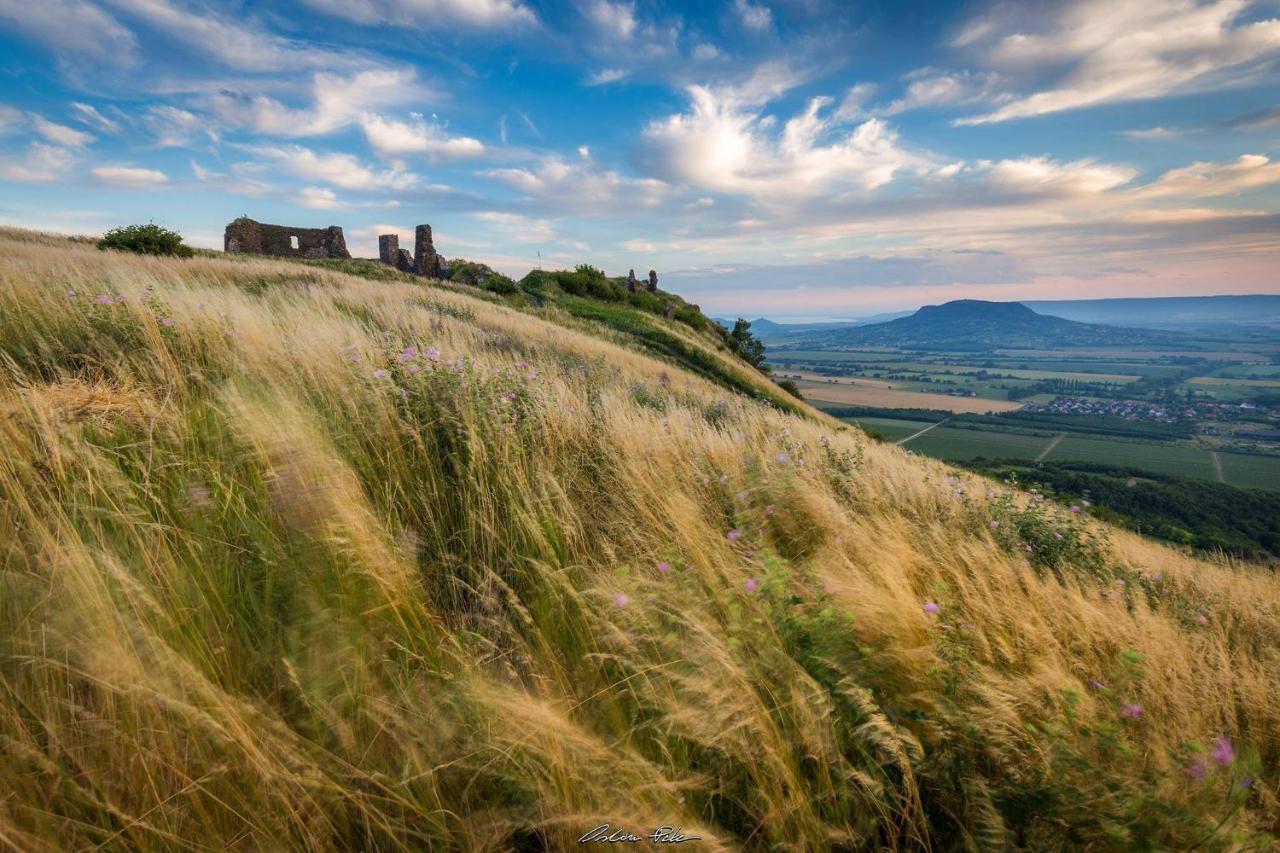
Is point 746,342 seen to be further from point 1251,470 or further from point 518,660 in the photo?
point 1251,470

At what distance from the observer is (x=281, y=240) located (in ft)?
115

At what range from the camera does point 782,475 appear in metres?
4.16

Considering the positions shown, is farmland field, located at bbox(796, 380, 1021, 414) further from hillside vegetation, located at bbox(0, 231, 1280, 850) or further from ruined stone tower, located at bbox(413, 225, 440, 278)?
hillside vegetation, located at bbox(0, 231, 1280, 850)

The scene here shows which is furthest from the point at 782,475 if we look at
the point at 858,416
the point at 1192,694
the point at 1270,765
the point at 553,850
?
the point at 858,416

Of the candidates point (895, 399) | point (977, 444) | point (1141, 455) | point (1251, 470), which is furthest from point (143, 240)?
point (895, 399)

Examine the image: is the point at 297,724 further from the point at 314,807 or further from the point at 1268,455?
the point at 1268,455

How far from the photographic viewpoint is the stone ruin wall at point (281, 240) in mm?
32969

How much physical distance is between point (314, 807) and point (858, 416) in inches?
3326

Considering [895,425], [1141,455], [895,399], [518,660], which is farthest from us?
[895,399]

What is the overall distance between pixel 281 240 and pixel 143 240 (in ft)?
46.7

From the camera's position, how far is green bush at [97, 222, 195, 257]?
21.5 m
